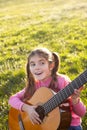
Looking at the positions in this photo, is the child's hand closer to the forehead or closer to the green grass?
the forehead

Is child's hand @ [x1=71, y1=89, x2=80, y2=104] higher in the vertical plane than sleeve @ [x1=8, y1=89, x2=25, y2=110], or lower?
higher

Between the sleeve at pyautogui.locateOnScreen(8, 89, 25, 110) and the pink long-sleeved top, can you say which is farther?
the sleeve at pyautogui.locateOnScreen(8, 89, 25, 110)

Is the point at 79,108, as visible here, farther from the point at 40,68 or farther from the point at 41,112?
the point at 40,68

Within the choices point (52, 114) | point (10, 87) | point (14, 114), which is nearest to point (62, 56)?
point (10, 87)

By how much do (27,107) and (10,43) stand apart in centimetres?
944

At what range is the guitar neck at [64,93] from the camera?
16.5 ft

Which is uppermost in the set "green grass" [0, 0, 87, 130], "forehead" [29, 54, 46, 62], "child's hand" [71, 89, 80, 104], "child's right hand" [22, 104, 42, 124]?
"forehead" [29, 54, 46, 62]

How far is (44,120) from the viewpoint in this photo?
6.00 metres

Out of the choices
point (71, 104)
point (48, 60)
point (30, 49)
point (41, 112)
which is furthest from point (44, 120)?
point (30, 49)

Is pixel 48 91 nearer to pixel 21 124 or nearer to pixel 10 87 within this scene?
pixel 21 124

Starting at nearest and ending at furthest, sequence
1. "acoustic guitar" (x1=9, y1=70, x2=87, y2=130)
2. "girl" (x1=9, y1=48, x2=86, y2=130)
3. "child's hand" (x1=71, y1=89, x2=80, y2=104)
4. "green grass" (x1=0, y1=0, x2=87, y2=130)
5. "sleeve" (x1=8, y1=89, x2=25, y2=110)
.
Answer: "child's hand" (x1=71, y1=89, x2=80, y2=104) → "acoustic guitar" (x1=9, y1=70, x2=87, y2=130) → "girl" (x1=9, y1=48, x2=86, y2=130) → "sleeve" (x1=8, y1=89, x2=25, y2=110) → "green grass" (x1=0, y1=0, x2=87, y2=130)

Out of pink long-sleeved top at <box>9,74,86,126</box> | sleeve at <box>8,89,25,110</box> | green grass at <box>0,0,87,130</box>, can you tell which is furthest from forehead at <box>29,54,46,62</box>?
green grass at <box>0,0,87,130</box>

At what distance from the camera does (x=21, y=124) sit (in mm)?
6469

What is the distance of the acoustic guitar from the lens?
17.6 ft
